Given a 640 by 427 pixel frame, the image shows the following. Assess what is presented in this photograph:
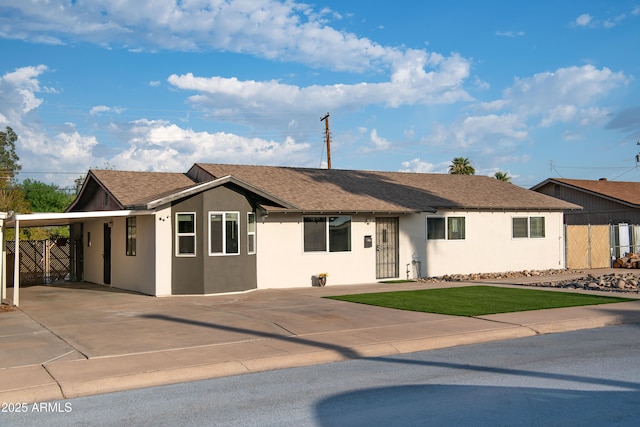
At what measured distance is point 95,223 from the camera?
25156 mm

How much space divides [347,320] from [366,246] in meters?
9.13

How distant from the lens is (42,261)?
27719 millimetres

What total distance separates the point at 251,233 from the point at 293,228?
5.16ft

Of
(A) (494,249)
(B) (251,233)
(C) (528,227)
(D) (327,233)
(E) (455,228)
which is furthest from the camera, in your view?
(C) (528,227)

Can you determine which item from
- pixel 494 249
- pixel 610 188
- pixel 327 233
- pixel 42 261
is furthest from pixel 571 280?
pixel 42 261

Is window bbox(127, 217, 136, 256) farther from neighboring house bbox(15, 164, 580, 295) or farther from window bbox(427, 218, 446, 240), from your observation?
window bbox(427, 218, 446, 240)

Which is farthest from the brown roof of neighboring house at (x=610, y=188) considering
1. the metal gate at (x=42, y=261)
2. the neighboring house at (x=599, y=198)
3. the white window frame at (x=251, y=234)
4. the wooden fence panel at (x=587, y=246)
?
the metal gate at (x=42, y=261)

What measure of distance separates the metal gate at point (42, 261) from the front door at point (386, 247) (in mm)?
13779

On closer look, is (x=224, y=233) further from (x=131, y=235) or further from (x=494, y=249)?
(x=494, y=249)

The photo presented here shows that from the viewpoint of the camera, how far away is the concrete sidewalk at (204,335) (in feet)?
28.9

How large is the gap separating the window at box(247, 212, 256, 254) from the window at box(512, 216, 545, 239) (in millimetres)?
11596

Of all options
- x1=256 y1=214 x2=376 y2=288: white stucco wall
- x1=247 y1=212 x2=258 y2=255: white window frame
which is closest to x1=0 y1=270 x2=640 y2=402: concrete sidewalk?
x1=247 y1=212 x2=258 y2=255: white window frame

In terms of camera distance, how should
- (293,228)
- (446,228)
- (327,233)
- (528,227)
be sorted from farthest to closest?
(528,227), (446,228), (327,233), (293,228)

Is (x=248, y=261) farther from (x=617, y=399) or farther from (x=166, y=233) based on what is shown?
(x=617, y=399)
